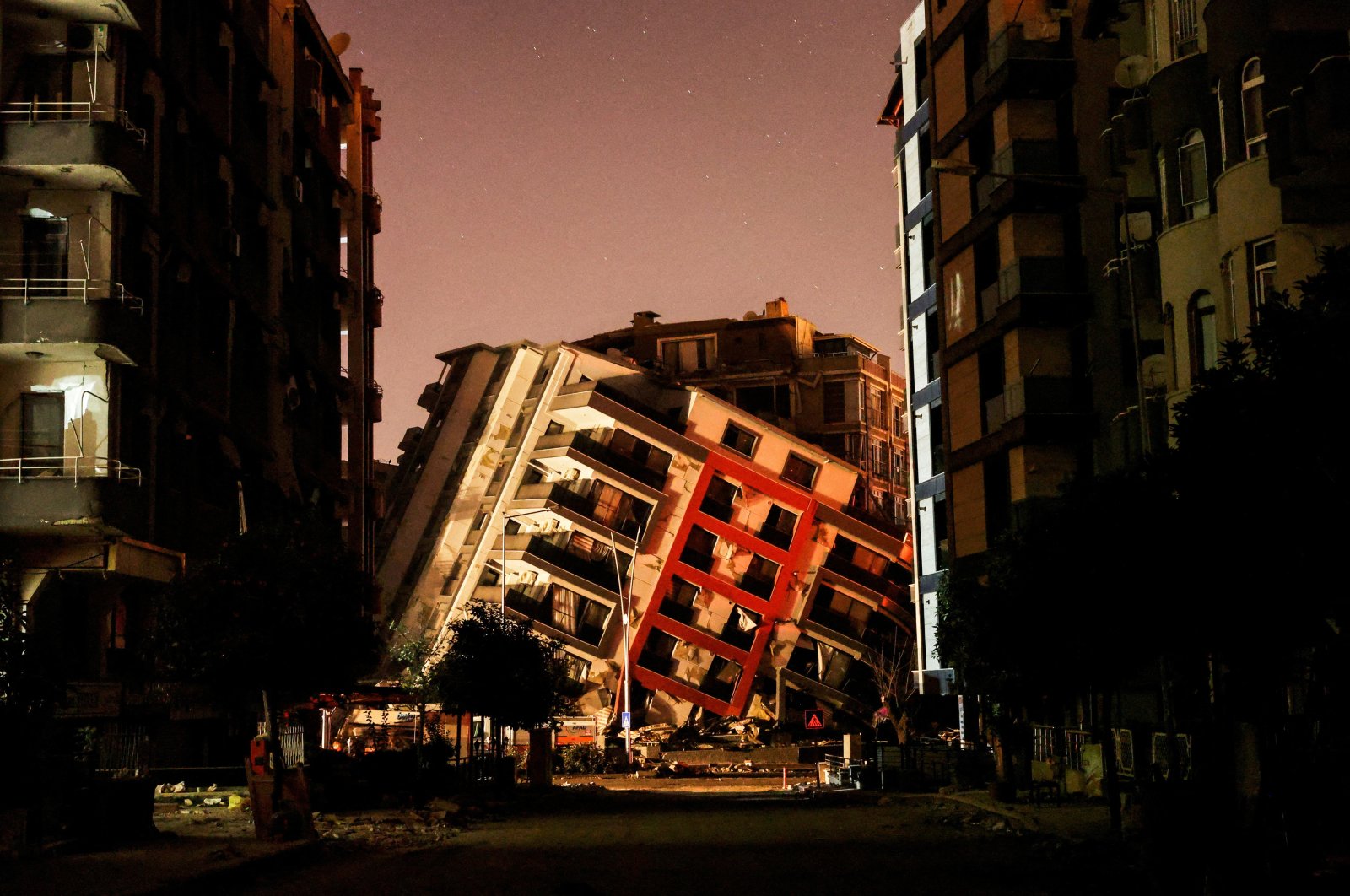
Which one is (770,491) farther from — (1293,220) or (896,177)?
(1293,220)

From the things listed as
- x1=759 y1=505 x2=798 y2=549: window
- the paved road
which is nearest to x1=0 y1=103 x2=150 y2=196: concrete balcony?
the paved road

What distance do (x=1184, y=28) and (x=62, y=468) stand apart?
24779mm

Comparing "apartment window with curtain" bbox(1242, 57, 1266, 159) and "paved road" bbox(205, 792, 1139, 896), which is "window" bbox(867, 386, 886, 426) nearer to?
"paved road" bbox(205, 792, 1139, 896)

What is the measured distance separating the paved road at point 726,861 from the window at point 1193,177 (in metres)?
13.0

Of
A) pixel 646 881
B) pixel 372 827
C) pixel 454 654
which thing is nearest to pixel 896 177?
pixel 454 654

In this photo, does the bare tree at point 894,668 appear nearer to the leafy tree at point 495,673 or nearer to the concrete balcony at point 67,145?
the leafy tree at point 495,673

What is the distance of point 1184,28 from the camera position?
115 feet

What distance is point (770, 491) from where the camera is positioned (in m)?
92.2

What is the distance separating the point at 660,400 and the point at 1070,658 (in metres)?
70.7

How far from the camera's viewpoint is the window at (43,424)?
33.1m

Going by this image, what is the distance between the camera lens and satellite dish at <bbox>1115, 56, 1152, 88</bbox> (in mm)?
38156

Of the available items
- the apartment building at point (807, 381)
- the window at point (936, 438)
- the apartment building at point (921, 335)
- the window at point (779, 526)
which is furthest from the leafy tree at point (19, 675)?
the apartment building at point (807, 381)

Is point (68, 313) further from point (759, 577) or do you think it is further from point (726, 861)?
point (759, 577)

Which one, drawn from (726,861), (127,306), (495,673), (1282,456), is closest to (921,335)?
(495,673)
